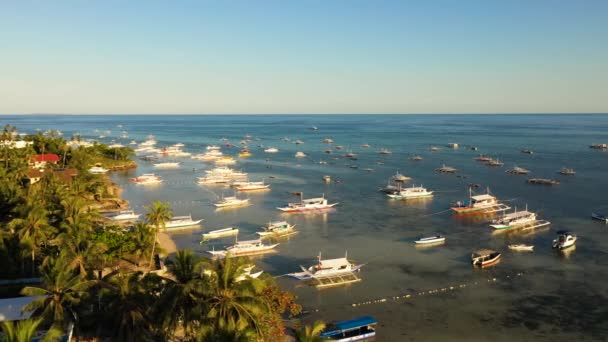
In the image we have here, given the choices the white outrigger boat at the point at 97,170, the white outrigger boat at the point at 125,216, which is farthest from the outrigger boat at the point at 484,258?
the white outrigger boat at the point at 97,170

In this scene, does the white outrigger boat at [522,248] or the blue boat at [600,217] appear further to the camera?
the blue boat at [600,217]

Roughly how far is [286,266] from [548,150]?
137054mm

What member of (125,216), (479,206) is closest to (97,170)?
(125,216)

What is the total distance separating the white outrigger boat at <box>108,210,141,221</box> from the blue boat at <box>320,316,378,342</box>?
1556 inches

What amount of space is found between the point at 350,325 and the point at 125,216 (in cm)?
4149

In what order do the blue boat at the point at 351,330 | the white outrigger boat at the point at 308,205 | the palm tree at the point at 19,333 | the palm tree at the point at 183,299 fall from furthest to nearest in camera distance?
the white outrigger boat at the point at 308,205, the blue boat at the point at 351,330, the palm tree at the point at 183,299, the palm tree at the point at 19,333

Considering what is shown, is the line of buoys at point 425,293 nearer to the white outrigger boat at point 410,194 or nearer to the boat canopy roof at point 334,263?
the boat canopy roof at point 334,263

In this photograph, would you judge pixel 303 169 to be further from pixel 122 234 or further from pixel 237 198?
pixel 122 234

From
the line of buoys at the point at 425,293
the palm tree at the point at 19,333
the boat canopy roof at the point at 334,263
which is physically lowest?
the line of buoys at the point at 425,293

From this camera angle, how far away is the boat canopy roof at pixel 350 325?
32312mm

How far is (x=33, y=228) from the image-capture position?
36031 millimetres

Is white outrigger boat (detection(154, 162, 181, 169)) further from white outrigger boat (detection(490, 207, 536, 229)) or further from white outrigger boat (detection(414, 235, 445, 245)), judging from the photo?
white outrigger boat (detection(490, 207, 536, 229))

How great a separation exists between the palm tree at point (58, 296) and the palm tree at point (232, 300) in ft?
26.0

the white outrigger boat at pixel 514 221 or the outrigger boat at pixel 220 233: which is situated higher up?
the white outrigger boat at pixel 514 221
